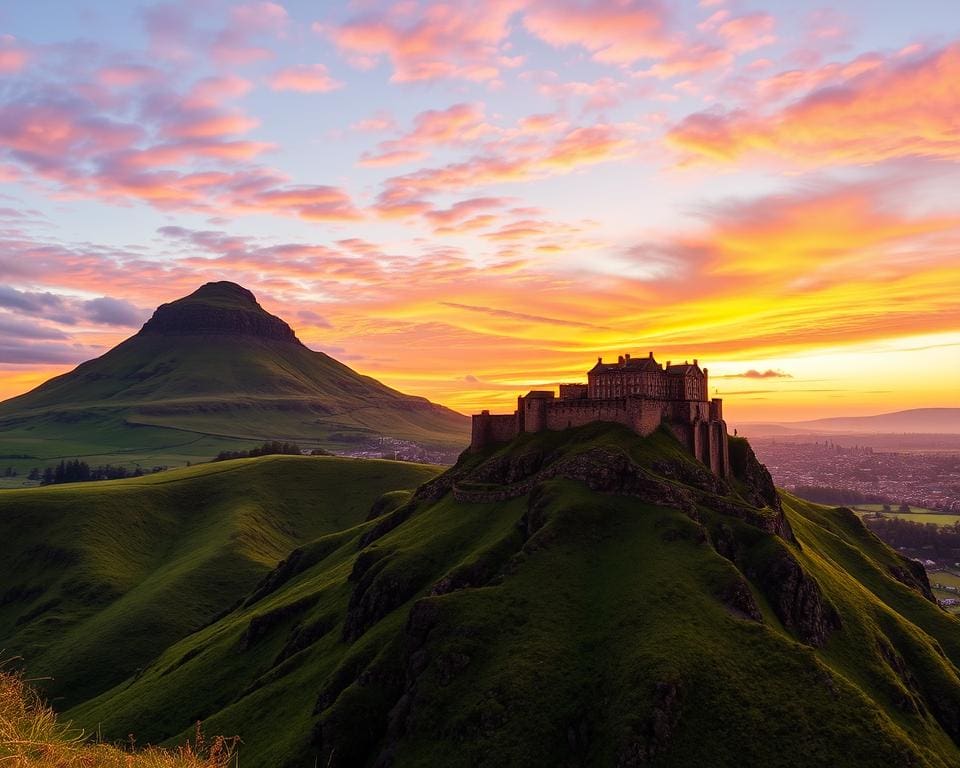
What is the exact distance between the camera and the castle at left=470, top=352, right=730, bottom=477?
144m

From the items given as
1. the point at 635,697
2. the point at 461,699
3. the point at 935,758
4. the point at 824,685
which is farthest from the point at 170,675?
the point at 935,758

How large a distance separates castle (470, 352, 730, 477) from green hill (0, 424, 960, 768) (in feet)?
18.3

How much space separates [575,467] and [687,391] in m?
37.8

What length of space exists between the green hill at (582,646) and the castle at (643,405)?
5.58 metres

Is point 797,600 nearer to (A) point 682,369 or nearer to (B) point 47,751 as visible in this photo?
(A) point 682,369

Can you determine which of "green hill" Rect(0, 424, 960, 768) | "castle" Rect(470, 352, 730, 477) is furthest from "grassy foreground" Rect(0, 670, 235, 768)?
"castle" Rect(470, 352, 730, 477)

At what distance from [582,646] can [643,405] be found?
2278 inches

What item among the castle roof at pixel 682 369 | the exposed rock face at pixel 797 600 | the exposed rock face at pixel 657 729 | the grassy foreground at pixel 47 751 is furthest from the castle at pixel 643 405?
the grassy foreground at pixel 47 751

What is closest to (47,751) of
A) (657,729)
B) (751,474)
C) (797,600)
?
(657,729)

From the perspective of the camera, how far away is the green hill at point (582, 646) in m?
84.8

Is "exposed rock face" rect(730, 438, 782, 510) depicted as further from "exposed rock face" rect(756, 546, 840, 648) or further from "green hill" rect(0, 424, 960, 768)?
"exposed rock face" rect(756, 546, 840, 648)

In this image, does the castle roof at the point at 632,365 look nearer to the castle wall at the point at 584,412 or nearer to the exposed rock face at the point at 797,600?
the castle wall at the point at 584,412

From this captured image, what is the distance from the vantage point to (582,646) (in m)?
97.4

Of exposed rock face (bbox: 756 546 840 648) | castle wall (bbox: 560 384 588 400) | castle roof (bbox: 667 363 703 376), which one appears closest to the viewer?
exposed rock face (bbox: 756 546 840 648)
